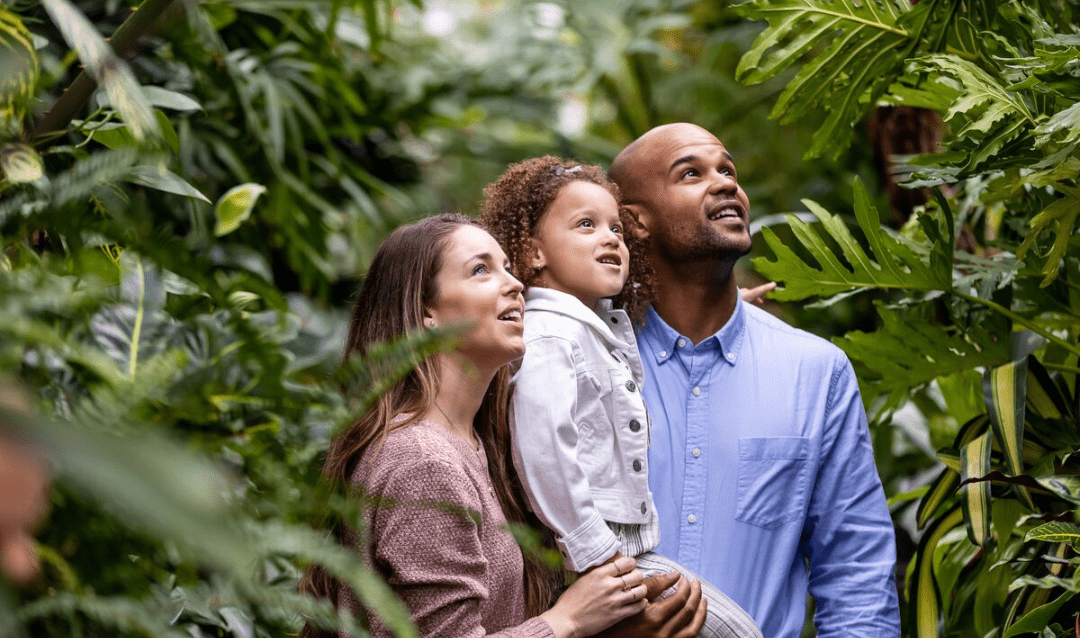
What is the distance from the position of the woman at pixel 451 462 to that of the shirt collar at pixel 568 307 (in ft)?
0.27

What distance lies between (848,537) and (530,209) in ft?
2.30

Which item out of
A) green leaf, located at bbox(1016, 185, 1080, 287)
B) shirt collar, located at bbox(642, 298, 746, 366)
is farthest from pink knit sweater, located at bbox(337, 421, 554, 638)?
green leaf, located at bbox(1016, 185, 1080, 287)

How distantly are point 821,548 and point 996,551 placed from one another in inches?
22.5

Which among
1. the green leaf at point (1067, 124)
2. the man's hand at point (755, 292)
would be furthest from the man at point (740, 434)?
the green leaf at point (1067, 124)

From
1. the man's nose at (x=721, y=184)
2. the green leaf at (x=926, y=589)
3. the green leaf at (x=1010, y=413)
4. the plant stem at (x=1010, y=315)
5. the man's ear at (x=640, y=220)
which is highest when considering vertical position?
the man's nose at (x=721, y=184)

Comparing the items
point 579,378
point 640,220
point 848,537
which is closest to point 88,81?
point 579,378

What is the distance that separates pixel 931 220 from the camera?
1999mm

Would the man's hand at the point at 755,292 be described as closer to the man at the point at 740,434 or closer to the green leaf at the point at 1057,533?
the man at the point at 740,434

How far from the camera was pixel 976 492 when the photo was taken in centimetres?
178

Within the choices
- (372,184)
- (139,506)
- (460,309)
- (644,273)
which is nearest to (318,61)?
(372,184)

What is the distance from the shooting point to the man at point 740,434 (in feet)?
5.52

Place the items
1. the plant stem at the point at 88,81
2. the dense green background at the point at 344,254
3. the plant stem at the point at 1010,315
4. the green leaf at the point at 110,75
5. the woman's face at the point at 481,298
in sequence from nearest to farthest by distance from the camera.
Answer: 1. the dense green background at the point at 344,254
2. the green leaf at the point at 110,75
3. the plant stem at the point at 88,81
4. the woman's face at the point at 481,298
5. the plant stem at the point at 1010,315

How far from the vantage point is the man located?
5.52ft

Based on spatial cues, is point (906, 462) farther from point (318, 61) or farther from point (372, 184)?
point (318, 61)
